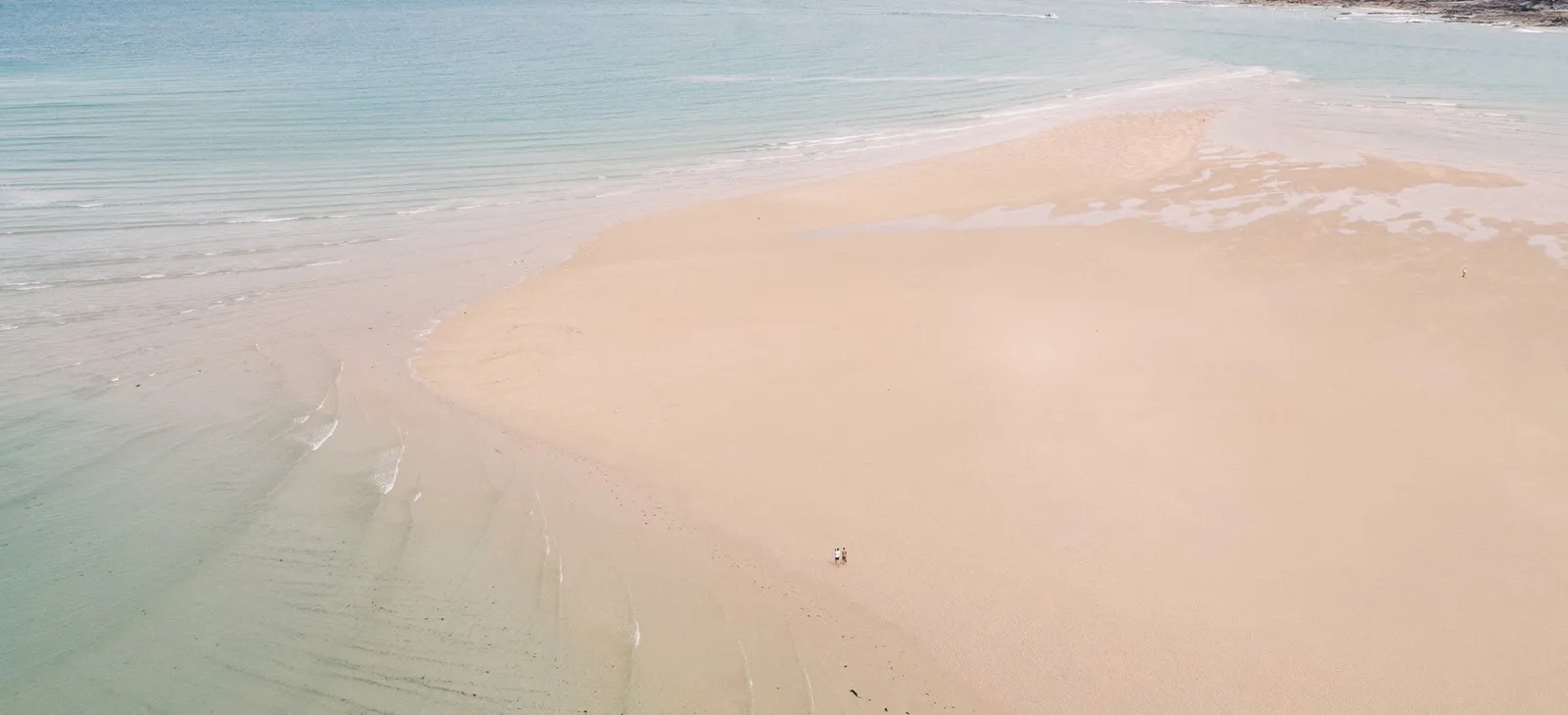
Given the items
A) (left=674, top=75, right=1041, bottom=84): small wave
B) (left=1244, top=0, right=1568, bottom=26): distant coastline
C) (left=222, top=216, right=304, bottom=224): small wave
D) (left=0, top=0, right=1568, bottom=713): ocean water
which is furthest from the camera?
(left=1244, top=0, right=1568, bottom=26): distant coastline

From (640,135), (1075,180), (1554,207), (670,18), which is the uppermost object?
(670,18)

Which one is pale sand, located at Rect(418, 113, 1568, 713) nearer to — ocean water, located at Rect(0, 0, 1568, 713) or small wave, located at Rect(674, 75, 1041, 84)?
ocean water, located at Rect(0, 0, 1568, 713)

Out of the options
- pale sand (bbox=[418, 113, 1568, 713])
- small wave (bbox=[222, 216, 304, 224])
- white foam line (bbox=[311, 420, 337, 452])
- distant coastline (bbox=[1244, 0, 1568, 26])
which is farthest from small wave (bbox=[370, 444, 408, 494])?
distant coastline (bbox=[1244, 0, 1568, 26])

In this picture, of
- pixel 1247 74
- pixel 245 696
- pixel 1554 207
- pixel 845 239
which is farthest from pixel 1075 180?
pixel 1247 74

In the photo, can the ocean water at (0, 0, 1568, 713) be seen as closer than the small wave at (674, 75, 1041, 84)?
Yes

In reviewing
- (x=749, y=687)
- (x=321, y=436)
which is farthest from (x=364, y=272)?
(x=749, y=687)

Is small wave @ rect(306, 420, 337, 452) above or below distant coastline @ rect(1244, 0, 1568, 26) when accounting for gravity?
above

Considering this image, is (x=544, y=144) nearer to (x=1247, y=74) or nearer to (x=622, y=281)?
(x=622, y=281)
